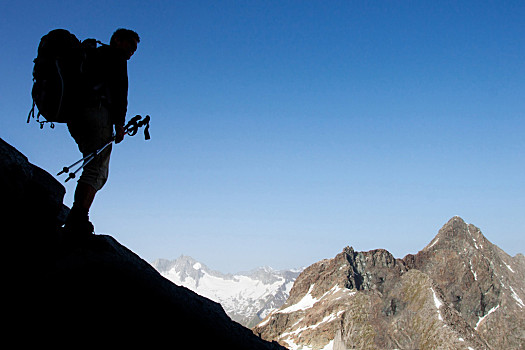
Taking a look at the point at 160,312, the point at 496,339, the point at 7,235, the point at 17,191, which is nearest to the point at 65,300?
the point at 160,312

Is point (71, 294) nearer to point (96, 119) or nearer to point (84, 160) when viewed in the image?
point (84, 160)

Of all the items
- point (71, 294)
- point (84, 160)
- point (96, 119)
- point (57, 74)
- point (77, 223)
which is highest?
point (57, 74)

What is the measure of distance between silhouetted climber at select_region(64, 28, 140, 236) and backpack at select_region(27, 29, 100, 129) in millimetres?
184

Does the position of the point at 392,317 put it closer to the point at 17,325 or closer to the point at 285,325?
the point at 285,325

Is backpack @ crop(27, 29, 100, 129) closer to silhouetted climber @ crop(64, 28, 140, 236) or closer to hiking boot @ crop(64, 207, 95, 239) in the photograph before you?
silhouetted climber @ crop(64, 28, 140, 236)

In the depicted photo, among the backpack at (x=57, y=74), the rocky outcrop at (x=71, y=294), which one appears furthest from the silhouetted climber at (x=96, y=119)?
the rocky outcrop at (x=71, y=294)

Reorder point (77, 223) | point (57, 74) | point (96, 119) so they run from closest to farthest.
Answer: point (57, 74) → point (77, 223) → point (96, 119)

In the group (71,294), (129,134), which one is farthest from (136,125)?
(71,294)

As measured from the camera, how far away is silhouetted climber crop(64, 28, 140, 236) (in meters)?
6.97

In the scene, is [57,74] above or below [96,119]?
above

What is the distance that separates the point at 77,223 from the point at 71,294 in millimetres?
1812

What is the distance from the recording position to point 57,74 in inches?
257

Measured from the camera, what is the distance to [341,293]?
198 m

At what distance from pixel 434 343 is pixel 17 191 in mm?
139279
